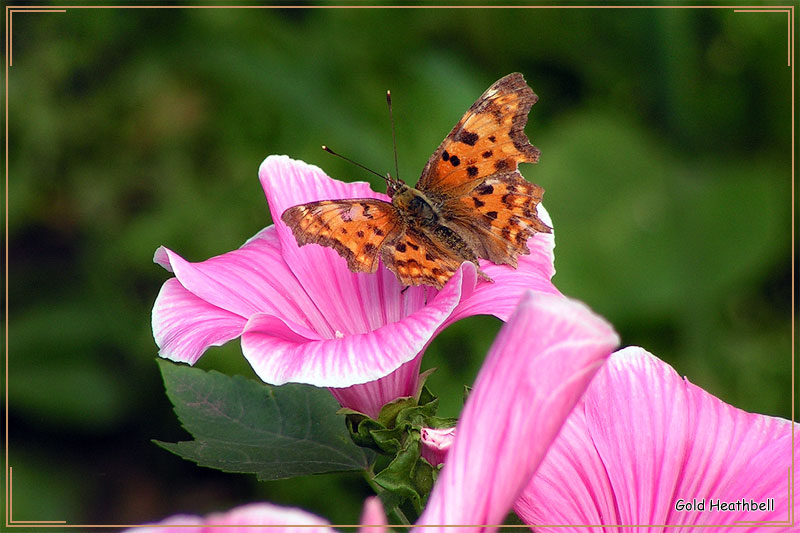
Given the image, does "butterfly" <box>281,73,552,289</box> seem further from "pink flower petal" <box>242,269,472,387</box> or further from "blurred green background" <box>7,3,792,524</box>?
"blurred green background" <box>7,3,792,524</box>

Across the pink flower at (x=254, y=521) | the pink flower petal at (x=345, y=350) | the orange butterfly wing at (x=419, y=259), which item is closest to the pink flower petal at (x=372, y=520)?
the pink flower at (x=254, y=521)

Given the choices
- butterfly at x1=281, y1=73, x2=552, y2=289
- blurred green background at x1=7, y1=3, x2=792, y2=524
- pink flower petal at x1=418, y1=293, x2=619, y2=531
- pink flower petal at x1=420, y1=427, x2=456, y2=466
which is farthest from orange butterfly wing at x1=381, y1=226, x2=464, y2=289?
blurred green background at x1=7, y1=3, x2=792, y2=524

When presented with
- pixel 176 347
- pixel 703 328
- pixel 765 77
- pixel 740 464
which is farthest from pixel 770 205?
pixel 176 347

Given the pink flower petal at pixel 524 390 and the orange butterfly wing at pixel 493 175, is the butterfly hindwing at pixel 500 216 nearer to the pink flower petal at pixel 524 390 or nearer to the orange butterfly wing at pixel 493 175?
the orange butterfly wing at pixel 493 175

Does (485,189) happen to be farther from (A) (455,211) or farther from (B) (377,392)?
(B) (377,392)

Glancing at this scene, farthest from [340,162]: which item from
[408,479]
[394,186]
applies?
[408,479]

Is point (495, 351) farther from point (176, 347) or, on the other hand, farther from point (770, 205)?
point (770, 205)

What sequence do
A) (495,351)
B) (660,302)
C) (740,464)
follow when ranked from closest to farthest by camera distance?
(495,351) → (740,464) → (660,302)
